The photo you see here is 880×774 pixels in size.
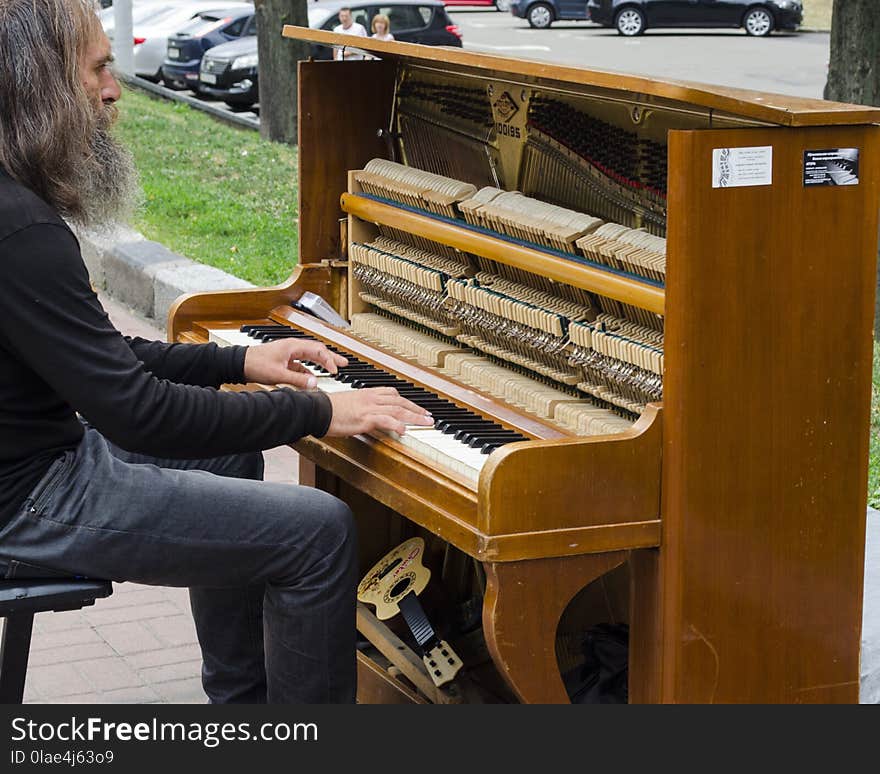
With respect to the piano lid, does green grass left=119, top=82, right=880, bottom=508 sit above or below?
below

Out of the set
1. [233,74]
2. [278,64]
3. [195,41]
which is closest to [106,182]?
[278,64]

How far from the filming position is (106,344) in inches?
102

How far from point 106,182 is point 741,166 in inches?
49.1

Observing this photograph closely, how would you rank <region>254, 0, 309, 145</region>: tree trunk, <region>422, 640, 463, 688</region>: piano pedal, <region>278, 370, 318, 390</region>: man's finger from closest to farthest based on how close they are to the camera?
<region>278, 370, 318, 390</region>: man's finger < <region>422, 640, 463, 688</region>: piano pedal < <region>254, 0, 309, 145</region>: tree trunk

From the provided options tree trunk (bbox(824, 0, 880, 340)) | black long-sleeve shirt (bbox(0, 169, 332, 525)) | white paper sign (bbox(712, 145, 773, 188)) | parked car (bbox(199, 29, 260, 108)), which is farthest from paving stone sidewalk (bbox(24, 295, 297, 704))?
parked car (bbox(199, 29, 260, 108))

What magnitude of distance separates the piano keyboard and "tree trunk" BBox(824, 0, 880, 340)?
12.4 feet

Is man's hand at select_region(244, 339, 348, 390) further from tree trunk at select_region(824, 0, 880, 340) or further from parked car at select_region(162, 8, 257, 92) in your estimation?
parked car at select_region(162, 8, 257, 92)

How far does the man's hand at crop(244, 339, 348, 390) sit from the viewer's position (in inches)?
124

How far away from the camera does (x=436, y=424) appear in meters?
2.88

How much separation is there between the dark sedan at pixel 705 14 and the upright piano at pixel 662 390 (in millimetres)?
24874

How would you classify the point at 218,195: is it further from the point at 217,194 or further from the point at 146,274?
the point at 146,274

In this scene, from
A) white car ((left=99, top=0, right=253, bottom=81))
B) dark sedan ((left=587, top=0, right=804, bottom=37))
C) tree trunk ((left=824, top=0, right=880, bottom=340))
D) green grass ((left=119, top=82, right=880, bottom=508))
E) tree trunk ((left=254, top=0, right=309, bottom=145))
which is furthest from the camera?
dark sedan ((left=587, top=0, right=804, bottom=37))

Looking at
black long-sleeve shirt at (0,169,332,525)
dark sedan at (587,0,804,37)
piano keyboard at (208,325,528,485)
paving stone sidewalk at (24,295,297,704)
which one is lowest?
paving stone sidewalk at (24,295,297,704)

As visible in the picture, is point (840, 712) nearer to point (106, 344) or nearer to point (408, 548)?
point (408, 548)
